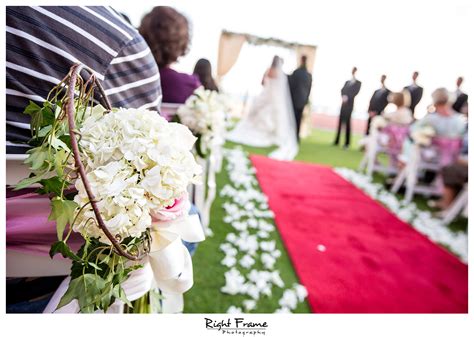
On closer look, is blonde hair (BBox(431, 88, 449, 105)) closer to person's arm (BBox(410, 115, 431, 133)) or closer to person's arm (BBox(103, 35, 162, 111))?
person's arm (BBox(410, 115, 431, 133))

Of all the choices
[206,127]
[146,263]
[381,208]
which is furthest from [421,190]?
[146,263]

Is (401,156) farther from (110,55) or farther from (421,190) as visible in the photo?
(110,55)

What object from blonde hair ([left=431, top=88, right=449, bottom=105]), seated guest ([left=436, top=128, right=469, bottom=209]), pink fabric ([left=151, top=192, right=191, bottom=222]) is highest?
blonde hair ([left=431, top=88, right=449, bottom=105])

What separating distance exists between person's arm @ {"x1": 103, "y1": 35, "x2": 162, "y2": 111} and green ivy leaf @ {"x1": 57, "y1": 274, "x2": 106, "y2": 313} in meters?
0.40

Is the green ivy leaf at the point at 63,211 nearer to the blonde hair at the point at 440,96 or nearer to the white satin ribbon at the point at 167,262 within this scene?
the white satin ribbon at the point at 167,262

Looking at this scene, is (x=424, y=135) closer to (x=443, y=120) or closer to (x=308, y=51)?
(x=443, y=120)

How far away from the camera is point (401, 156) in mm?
4297

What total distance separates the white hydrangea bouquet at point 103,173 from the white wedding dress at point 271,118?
6044mm

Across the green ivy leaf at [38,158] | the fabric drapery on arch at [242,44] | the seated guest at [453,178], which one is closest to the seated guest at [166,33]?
the fabric drapery on arch at [242,44]

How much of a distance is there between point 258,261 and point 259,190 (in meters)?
1.52

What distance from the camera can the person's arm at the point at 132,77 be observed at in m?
0.75

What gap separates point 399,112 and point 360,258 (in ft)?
9.20

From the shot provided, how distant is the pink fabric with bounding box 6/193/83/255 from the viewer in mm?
756
